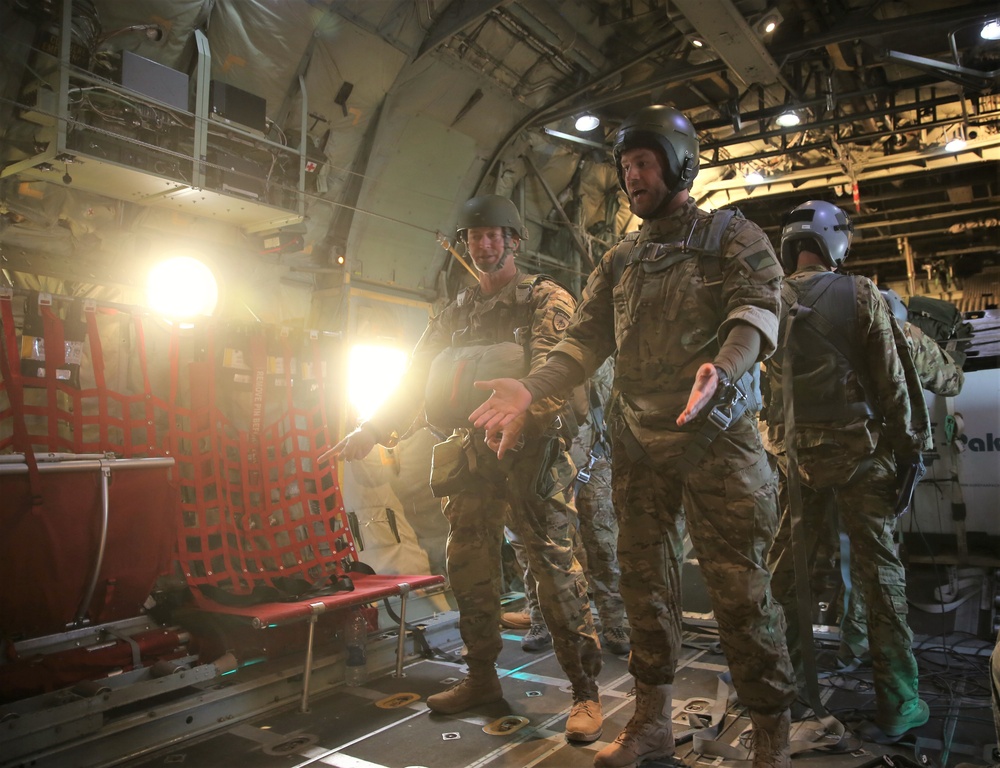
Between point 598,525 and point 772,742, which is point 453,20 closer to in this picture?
Answer: point 598,525

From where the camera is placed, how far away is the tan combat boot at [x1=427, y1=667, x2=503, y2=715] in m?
3.38

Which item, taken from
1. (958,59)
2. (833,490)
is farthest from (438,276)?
(958,59)

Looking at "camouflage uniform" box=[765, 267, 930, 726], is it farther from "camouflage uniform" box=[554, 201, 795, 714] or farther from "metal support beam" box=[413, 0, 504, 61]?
"metal support beam" box=[413, 0, 504, 61]

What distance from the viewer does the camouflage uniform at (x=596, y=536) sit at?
4.63 m

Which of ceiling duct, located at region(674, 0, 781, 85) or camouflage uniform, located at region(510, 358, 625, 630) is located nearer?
camouflage uniform, located at region(510, 358, 625, 630)

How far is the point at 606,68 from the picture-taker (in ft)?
21.9

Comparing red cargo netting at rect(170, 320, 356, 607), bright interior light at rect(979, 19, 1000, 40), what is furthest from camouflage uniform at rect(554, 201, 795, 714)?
bright interior light at rect(979, 19, 1000, 40)

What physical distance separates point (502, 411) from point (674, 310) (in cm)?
75

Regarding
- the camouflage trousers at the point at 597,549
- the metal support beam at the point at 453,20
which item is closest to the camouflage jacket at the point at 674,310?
the camouflage trousers at the point at 597,549

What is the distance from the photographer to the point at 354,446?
3322 millimetres

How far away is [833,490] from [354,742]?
251 centimetres

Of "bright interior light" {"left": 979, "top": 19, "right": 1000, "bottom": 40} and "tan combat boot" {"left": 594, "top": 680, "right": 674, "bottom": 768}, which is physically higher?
"bright interior light" {"left": 979, "top": 19, "right": 1000, "bottom": 40}

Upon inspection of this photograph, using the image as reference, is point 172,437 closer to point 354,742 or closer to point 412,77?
point 354,742

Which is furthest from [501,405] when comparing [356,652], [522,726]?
[356,652]
